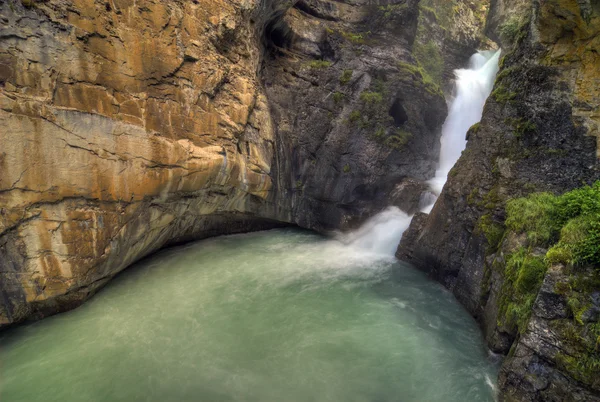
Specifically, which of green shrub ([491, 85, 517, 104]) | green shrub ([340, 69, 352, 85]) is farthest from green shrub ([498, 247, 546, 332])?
green shrub ([340, 69, 352, 85])

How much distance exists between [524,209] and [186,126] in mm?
10198

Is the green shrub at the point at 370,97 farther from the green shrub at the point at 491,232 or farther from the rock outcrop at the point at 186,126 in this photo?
the green shrub at the point at 491,232

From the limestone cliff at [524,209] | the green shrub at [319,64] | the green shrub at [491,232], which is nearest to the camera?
the limestone cliff at [524,209]

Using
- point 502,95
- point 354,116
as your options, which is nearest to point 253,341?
point 502,95

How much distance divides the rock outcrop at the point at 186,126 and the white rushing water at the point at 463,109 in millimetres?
3092

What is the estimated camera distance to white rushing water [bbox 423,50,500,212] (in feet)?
67.7

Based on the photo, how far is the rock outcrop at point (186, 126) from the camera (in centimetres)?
788

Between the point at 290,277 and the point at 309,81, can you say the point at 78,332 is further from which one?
the point at 309,81

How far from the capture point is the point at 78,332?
337 inches

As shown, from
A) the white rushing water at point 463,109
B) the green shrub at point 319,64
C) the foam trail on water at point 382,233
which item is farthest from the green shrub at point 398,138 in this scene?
the green shrub at point 319,64

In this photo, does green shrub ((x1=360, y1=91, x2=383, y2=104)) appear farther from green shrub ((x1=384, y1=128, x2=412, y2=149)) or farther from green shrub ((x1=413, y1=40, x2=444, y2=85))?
green shrub ((x1=413, y1=40, x2=444, y2=85))

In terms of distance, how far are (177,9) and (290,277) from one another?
31.2 ft

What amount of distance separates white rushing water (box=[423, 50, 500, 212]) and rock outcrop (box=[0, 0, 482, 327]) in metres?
3.09

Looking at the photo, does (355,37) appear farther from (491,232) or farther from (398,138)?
(491,232)
